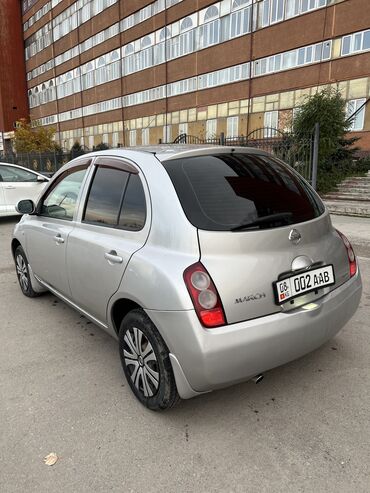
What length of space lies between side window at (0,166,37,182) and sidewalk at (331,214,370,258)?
24.7 ft

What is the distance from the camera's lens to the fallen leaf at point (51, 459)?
2.06 meters

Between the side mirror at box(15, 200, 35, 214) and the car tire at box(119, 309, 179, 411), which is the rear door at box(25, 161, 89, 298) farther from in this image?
the car tire at box(119, 309, 179, 411)

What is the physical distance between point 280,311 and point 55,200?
8.12 ft

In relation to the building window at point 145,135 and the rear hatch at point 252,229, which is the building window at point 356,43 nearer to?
the building window at point 145,135

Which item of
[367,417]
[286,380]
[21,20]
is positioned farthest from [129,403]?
[21,20]

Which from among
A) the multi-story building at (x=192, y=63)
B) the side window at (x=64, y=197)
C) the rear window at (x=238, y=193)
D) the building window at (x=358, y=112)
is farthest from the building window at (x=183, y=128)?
the rear window at (x=238, y=193)

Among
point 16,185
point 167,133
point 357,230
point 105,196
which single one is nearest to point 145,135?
point 167,133

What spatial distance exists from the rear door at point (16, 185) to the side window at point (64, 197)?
6299 mm

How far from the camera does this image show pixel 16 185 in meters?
9.65

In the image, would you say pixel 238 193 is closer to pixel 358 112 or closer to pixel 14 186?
pixel 14 186

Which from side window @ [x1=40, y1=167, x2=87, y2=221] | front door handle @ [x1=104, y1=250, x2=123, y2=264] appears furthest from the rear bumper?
side window @ [x1=40, y1=167, x2=87, y2=221]

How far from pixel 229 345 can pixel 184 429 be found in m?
0.66

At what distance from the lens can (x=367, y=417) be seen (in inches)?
91.8

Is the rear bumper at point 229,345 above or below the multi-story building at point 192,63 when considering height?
below
